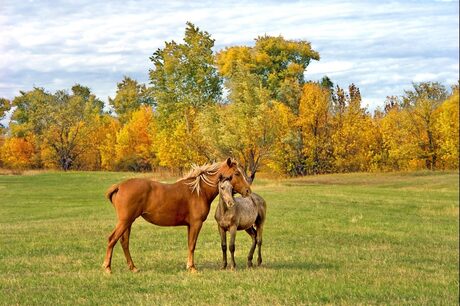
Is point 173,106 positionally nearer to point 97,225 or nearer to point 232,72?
point 232,72

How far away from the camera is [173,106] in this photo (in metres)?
49.9

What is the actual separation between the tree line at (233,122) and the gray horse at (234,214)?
3590cm

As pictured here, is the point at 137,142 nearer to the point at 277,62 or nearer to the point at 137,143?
the point at 137,143

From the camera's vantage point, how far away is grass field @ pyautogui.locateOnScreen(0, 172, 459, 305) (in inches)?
375

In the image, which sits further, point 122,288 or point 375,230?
point 375,230

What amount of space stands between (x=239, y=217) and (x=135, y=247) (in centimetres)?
528

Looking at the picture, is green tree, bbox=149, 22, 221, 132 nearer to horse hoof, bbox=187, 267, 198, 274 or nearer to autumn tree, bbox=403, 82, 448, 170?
autumn tree, bbox=403, 82, 448, 170

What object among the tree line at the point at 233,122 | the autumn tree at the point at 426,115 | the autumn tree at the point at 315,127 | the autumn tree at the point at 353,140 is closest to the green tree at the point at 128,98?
the tree line at the point at 233,122

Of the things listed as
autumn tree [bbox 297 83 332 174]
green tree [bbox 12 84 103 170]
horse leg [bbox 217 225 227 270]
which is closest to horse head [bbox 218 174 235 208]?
horse leg [bbox 217 225 227 270]

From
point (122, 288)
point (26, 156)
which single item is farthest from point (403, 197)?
point (26, 156)

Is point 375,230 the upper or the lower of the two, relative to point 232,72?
lower

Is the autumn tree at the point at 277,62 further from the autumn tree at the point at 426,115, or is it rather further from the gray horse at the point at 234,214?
the gray horse at the point at 234,214

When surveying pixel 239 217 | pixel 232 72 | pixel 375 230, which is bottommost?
pixel 375 230

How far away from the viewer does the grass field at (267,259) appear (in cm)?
952
